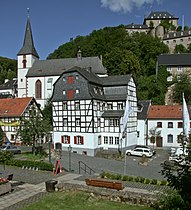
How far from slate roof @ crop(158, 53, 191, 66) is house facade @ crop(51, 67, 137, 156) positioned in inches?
1211

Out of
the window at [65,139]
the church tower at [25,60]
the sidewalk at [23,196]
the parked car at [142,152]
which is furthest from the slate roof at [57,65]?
the sidewalk at [23,196]

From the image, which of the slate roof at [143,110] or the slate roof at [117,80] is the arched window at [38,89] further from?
the slate roof at [143,110]

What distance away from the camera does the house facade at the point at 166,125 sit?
44500 millimetres

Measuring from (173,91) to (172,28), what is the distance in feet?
195

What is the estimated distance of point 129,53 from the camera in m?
68.0

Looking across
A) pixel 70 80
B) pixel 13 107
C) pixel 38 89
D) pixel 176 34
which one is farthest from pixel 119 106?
pixel 176 34

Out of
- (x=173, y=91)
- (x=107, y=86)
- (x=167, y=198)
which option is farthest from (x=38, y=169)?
(x=173, y=91)

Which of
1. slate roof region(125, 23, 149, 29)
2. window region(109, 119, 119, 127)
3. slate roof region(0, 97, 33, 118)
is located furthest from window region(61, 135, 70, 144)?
slate roof region(125, 23, 149, 29)

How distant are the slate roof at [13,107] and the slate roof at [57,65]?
14.3 meters

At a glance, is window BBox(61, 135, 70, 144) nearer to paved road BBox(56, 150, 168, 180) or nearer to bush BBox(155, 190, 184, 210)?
paved road BBox(56, 150, 168, 180)

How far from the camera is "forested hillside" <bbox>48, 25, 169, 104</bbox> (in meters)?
61.2

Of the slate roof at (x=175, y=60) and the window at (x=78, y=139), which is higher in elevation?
the slate roof at (x=175, y=60)

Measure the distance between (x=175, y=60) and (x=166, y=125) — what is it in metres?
30.8

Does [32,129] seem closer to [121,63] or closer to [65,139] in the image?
[65,139]
